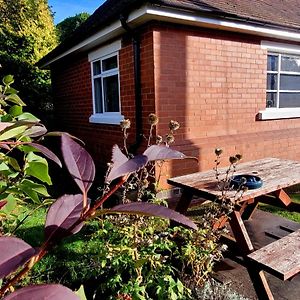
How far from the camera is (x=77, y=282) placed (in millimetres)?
2605

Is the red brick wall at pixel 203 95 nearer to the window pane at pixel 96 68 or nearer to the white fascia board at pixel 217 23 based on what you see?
the white fascia board at pixel 217 23

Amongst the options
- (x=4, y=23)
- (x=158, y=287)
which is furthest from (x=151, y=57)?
(x=4, y=23)

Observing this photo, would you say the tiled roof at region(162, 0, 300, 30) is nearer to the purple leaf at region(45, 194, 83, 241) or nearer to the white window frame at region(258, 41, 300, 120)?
the white window frame at region(258, 41, 300, 120)

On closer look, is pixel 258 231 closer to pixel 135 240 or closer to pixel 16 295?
pixel 135 240

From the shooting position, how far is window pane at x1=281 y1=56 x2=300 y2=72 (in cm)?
704

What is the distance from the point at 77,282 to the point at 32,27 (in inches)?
436

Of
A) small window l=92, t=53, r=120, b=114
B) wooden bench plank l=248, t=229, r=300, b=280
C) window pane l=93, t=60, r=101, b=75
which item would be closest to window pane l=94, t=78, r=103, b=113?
small window l=92, t=53, r=120, b=114

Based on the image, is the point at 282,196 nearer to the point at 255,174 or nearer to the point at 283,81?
the point at 255,174

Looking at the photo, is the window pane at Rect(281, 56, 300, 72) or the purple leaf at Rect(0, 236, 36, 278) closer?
the purple leaf at Rect(0, 236, 36, 278)

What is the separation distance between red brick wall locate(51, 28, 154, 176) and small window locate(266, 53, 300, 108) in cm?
317

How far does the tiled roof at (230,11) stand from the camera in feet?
15.2

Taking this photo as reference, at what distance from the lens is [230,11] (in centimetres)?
532

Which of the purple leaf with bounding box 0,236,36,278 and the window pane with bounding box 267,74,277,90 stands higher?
the window pane with bounding box 267,74,277,90

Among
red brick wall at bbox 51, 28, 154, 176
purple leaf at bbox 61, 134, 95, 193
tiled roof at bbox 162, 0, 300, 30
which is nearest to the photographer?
purple leaf at bbox 61, 134, 95, 193
